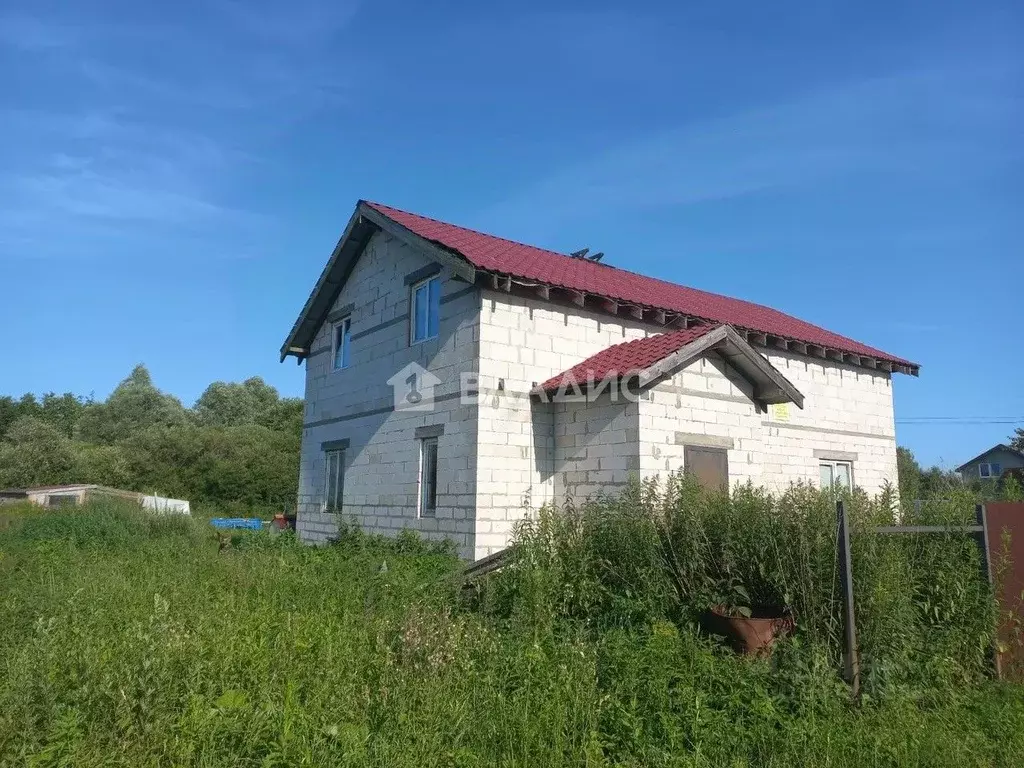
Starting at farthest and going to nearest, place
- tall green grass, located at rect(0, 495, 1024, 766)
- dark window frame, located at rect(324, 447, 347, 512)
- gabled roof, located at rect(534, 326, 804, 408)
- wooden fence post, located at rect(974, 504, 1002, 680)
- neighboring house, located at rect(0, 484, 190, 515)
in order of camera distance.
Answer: neighboring house, located at rect(0, 484, 190, 515)
dark window frame, located at rect(324, 447, 347, 512)
gabled roof, located at rect(534, 326, 804, 408)
wooden fence post, located at rect(974, 504, 1002, 680)
tall green grass, located at rect(0, 495, 1024, 766)

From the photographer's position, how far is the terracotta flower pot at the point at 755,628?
21.0ft

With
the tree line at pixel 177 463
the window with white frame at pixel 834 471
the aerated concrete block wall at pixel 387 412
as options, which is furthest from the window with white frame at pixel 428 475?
the tree line at pixel 177 463

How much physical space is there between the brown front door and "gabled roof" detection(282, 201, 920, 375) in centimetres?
275

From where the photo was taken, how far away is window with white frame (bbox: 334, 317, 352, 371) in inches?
616

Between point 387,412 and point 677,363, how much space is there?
6.03 meters

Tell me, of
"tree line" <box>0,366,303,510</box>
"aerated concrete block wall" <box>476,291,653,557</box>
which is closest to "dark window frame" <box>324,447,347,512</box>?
"aerated concrete block wall" <box>476,291,653,557</box>

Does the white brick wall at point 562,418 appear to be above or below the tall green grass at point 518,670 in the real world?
above

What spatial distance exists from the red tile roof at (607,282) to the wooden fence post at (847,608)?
6676 millimetres

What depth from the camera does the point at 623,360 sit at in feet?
36.9

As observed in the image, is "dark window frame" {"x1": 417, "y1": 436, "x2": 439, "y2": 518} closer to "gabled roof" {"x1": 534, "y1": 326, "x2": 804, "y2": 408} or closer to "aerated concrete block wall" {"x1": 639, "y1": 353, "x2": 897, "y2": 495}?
"gabled roof" {"x1": 534, "y1": 326, "x2": 804, "y2": 408}

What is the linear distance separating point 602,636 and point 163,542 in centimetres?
952

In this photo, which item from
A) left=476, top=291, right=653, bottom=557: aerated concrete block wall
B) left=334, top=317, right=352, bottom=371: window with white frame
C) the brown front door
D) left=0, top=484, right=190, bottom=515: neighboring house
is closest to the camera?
the brown front door

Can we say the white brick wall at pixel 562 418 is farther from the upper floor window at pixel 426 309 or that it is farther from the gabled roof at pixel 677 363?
the upper floor window at pixel 426 309

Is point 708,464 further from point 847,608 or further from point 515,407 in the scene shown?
point 847,608
